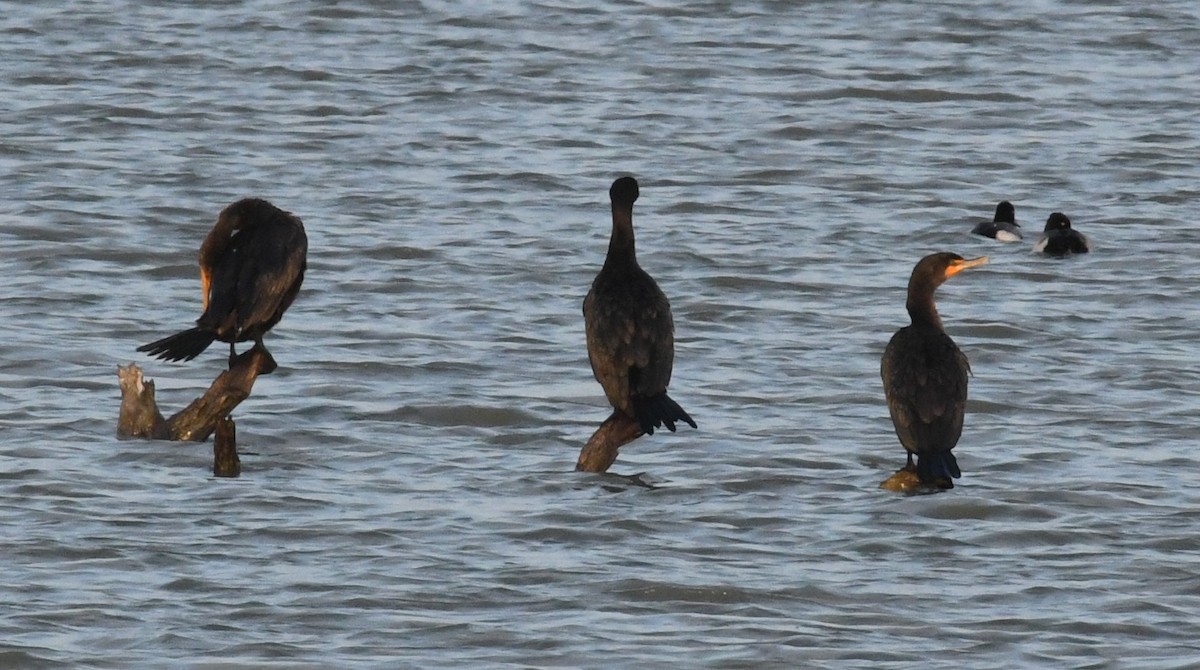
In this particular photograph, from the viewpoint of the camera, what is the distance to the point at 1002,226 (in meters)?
18.8

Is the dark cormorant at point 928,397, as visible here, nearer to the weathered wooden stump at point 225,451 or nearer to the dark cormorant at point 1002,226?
the weathered wooden stump at point 225,451

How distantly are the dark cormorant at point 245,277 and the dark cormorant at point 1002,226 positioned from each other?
8.56 meters

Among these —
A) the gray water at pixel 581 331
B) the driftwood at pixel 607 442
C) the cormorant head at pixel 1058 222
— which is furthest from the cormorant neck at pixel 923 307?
the cormorant head at pixel 1058 222

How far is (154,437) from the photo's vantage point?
11.7 meters

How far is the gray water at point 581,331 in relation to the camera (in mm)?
9219

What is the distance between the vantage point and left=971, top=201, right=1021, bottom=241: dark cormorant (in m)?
18.8

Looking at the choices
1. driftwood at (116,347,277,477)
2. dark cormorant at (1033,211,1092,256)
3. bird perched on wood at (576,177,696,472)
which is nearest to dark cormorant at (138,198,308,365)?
driftwood at (116,347,277,477)

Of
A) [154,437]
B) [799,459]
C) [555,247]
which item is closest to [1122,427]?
[799,459]

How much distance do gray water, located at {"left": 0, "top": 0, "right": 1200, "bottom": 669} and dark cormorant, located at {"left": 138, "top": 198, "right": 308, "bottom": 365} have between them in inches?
24.2

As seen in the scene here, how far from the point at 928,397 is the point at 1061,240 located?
8032mm

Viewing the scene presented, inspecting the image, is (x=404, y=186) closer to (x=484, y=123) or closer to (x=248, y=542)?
(x=484, y=123)

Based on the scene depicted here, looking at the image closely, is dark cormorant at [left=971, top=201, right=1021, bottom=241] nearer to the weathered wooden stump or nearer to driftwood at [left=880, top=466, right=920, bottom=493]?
driftwood at [left=880, top=466, right=920, bottom=493]

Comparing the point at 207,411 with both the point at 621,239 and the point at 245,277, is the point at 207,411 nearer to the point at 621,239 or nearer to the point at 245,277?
the point at 245,277

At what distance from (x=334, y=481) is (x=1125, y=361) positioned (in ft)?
17.7
